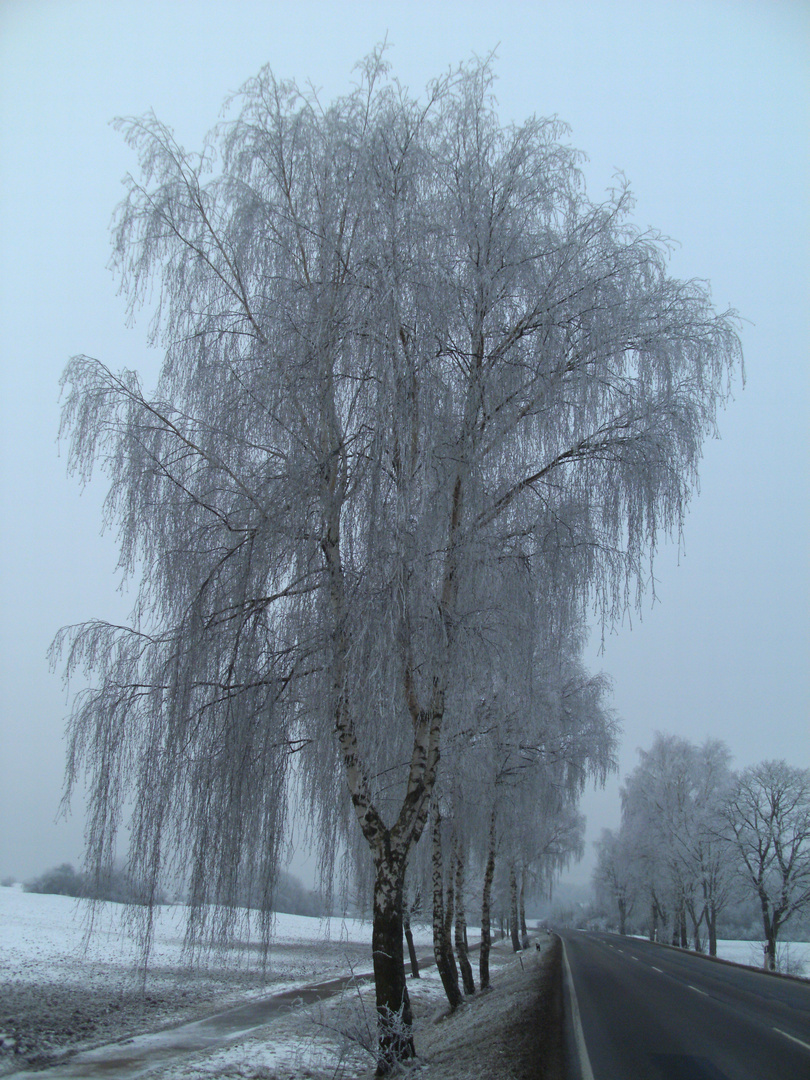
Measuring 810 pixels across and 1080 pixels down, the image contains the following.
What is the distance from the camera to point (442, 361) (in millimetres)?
6609

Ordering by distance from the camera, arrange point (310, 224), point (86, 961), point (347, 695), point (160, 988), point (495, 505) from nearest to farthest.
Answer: point (347, 695), point (495, 505), point (310, 224), point (160, 988), point (86, 961)

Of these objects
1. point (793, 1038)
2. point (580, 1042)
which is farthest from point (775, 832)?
point (580, 1042)

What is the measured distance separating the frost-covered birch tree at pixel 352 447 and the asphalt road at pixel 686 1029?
8.32ft

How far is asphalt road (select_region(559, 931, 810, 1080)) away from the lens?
6578 mm

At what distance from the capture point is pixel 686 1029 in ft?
28.5

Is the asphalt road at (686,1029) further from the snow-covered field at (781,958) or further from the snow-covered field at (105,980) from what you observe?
the snow-covered field at (781,958)

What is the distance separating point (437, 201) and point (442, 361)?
1514mm

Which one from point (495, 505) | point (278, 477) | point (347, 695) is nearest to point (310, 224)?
point (278, 477)

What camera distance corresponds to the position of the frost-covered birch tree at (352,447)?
595 cm

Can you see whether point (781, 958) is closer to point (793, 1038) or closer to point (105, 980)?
point (793, 1038)

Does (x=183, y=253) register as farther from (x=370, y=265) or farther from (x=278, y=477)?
(x=278, y=477)

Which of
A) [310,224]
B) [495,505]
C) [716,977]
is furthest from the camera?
[716,977]

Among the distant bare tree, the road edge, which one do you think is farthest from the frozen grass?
the distant bare tree

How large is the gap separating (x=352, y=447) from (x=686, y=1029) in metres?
8.07
